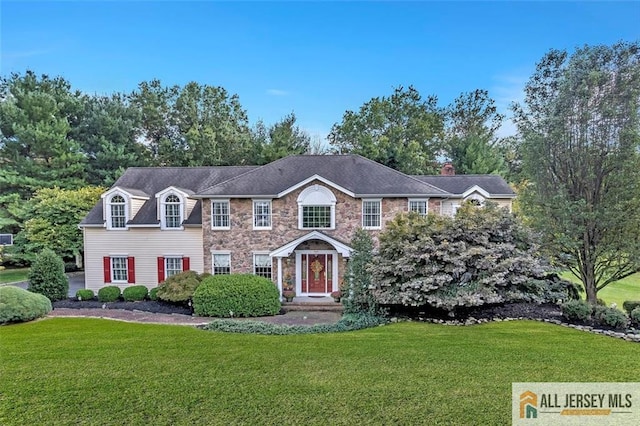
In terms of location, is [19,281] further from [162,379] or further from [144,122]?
[162,379]

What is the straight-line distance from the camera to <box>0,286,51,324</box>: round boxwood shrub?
35.1 ft

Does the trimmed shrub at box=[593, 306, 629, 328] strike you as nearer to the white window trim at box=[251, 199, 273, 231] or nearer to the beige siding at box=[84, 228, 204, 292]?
the white window trim at box=[251, 199, 273, 231]

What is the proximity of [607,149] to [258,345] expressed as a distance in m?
13.5

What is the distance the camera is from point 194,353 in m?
7.95

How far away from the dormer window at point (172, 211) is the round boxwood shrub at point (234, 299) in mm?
5655

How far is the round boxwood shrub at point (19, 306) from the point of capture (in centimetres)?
1071

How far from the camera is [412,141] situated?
33688mm

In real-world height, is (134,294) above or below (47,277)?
below

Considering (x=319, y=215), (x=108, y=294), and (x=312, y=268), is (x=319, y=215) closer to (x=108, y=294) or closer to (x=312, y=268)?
(x=312, y=268)

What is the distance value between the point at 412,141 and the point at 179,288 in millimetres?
26650

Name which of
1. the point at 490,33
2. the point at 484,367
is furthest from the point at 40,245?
the point at 490,33

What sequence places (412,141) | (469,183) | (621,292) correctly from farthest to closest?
(412,141) → (469,183) → (621,292)

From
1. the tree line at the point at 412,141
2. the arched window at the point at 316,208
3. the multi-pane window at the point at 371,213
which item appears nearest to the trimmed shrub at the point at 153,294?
the arched window at the point at 316,208

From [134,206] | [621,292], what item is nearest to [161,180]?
[134,206]
